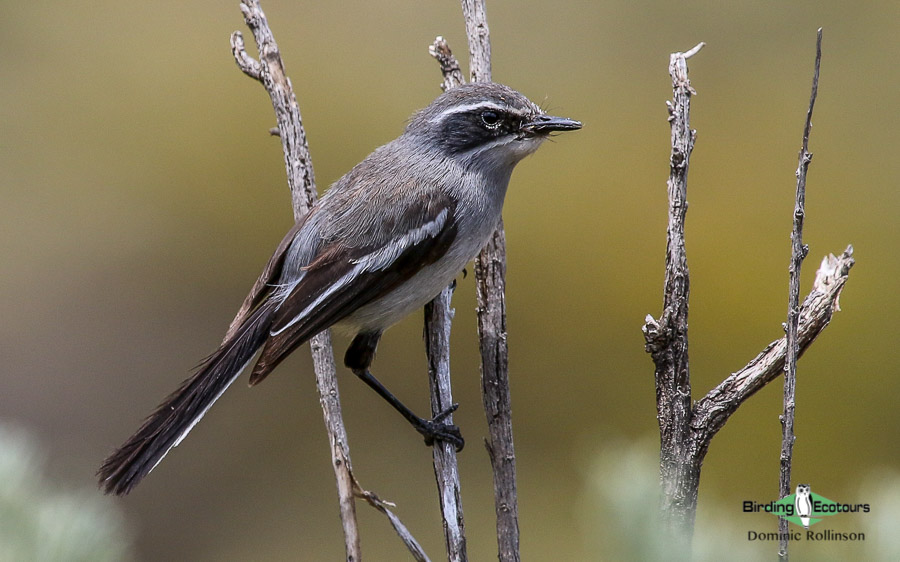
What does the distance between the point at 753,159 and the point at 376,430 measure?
2139 millimetres

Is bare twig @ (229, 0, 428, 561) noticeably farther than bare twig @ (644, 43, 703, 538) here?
Yes

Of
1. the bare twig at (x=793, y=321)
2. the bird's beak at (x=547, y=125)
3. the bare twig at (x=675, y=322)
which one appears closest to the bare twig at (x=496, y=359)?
the bird's beak at (x=547, y=125)

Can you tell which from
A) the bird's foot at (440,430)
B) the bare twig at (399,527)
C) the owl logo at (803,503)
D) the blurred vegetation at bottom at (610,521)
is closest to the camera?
the blurred vegetation at bottom at (610,521)

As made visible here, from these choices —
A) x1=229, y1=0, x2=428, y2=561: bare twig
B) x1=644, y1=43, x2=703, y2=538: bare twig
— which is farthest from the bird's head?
x1=644, y1=43, x2=703, y2=538: bare twig

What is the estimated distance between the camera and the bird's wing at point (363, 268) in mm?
2182

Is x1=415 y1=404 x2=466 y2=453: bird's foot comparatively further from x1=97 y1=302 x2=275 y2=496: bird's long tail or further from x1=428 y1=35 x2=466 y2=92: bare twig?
x1=428 y1=35 x2=466 y2=92: bare twig

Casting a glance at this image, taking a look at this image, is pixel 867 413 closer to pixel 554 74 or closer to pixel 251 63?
pixel 554 74

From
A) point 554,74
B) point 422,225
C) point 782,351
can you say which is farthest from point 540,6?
point 782,351

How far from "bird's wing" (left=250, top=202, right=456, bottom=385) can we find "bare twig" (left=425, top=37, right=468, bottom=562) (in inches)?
7.0

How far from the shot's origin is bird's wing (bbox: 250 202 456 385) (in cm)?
218

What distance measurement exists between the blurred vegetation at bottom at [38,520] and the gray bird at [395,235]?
4.80 ft

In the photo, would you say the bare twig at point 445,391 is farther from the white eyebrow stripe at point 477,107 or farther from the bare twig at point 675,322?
the bare twig at point 675,322

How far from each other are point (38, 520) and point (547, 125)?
6.32 ft

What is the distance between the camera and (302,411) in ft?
11.8
